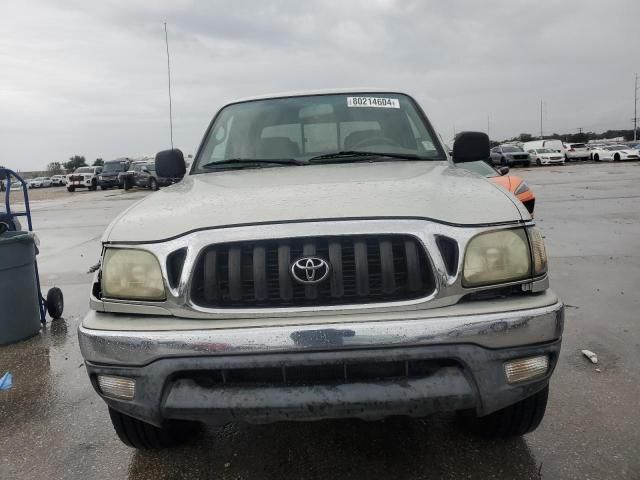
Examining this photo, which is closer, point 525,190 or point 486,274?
point 486,274

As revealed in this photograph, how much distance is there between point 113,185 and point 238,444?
33204mm

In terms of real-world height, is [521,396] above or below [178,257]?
below

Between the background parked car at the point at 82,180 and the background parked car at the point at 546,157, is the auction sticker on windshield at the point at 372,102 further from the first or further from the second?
the background parked car at the point at 546,157

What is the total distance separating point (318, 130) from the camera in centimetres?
344

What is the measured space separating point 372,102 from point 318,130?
0.44 meters

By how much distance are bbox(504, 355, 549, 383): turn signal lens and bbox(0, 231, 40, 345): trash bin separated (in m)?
3.86

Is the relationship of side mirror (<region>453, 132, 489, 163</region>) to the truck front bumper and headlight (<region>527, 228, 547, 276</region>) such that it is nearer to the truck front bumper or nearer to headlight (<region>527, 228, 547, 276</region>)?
headlight (<region>527, 228, 547, 276</region>)

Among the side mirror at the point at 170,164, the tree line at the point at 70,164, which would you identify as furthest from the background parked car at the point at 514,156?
the tree line at the point at 70,164

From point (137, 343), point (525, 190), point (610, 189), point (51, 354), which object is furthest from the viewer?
point (610, 189)

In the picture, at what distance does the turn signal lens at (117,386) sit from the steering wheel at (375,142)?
1960mm

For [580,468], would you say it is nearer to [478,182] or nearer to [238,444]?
[478,182]

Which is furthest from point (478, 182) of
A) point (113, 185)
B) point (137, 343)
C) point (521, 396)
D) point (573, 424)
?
point (113, 185)

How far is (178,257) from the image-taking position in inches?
80.7

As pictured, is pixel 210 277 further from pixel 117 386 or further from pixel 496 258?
pixel 496 258
